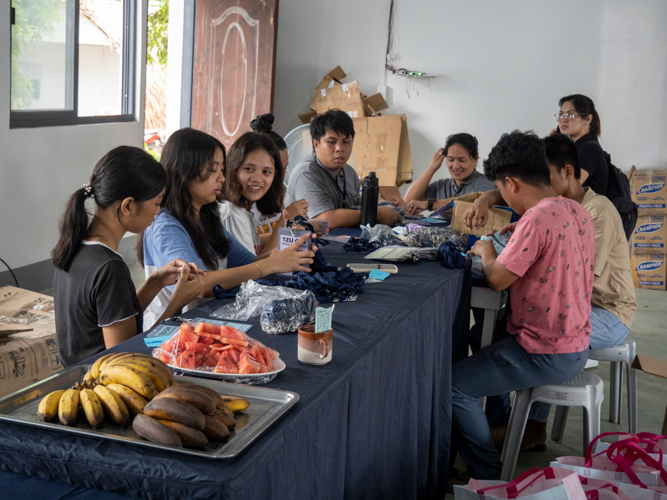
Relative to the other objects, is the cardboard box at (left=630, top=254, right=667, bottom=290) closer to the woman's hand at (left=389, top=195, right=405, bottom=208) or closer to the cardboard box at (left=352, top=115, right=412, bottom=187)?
the cardboard box at (left=352, top=115, right=412, bottom=187)

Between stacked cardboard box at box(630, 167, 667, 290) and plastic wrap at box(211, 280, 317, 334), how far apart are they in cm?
474

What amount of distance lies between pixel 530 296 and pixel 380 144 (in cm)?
Answer: 410

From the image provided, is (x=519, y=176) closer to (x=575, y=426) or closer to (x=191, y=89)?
(x=575, y=426)

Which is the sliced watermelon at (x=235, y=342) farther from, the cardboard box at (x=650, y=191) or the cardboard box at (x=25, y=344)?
the cardboard box at (x=650, y=191)

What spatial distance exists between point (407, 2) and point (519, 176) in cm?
449

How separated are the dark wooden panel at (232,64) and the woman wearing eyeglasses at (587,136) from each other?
3026 millimetres

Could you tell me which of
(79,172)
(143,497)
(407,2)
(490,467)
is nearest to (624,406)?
(490,467)

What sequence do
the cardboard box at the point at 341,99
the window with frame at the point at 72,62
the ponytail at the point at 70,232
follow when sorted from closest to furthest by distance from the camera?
the ponytail at the point at 70,232 < the window with frame at the point at 72,62 < the cardboard box at the point at 341,99

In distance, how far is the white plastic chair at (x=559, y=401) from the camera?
204cm

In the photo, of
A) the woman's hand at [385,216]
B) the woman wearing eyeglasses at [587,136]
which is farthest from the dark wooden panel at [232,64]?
the woman's hand at [385,216]

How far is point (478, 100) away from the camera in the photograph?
5.95m

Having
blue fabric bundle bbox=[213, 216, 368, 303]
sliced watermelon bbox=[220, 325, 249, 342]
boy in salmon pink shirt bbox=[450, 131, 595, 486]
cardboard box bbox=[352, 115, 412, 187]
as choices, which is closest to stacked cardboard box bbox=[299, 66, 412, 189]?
cardboard box bbox=[352, 115, 412, 187]

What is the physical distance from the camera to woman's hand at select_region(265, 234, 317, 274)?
1.98m

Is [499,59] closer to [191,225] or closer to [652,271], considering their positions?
[652,271]
